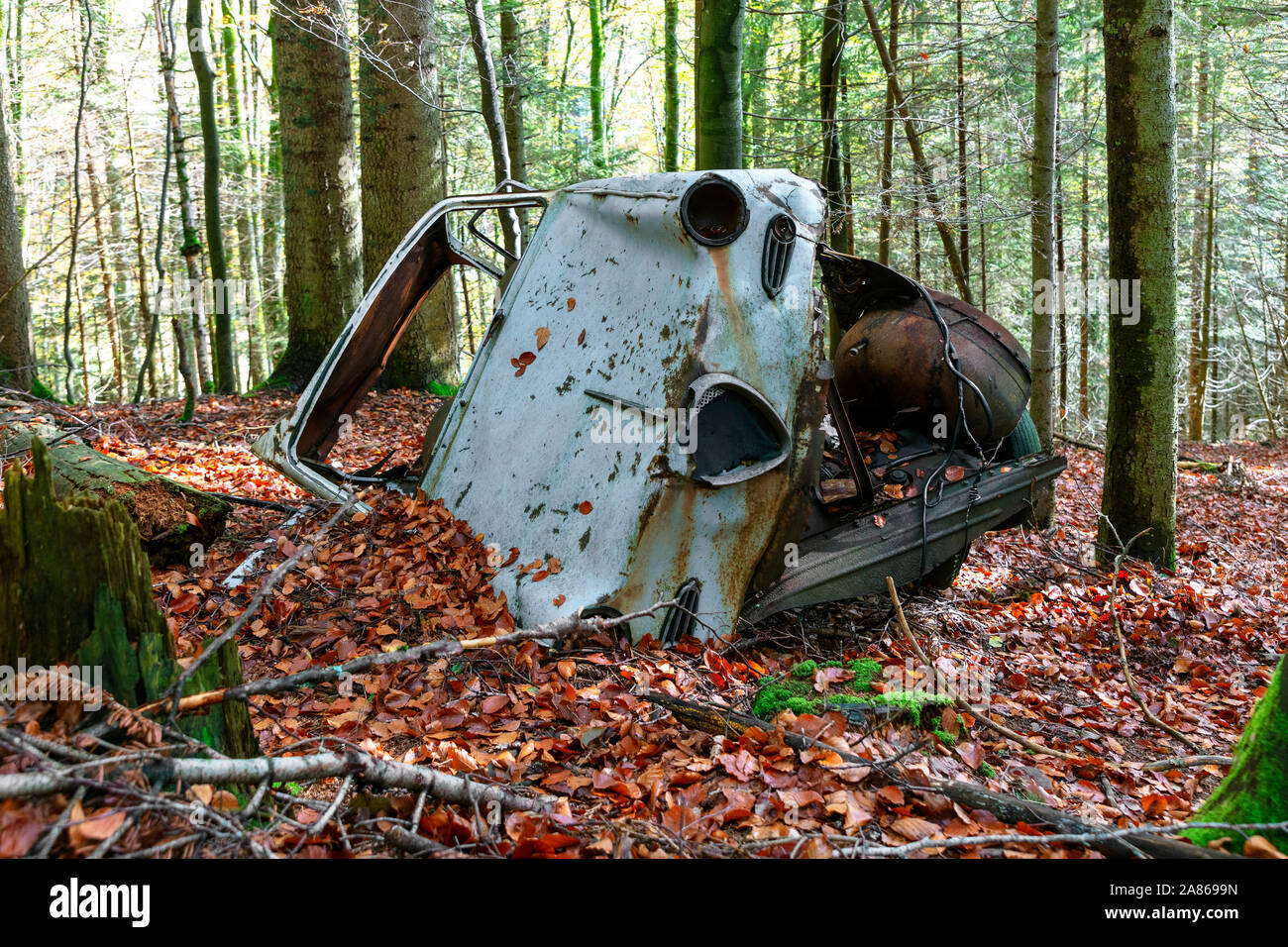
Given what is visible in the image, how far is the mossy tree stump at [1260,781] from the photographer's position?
2133mm

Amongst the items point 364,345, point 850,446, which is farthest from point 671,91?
point 850,446

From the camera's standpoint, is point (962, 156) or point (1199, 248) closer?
point (962, 156)

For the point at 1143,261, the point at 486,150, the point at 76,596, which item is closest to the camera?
the point at 76,596

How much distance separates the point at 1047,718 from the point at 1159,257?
151 inches

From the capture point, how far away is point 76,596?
206cm

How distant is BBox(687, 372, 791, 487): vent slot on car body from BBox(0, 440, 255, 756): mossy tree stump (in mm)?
2101

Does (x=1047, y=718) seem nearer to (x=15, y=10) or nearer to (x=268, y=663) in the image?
(x=268, y=663)

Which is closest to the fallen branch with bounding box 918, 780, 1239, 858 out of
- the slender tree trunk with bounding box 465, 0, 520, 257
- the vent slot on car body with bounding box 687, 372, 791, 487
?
the vent slot on car body with bounding box 687, 372, 791, 487

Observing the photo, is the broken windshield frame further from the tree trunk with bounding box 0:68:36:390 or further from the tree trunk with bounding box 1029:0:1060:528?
the tree trunk with bounding box 0:68:36:390

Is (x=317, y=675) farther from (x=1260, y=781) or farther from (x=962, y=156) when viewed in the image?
(x=962, y=156)

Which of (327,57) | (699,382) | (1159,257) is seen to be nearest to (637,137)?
(327,57)

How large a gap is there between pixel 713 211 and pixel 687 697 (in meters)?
2.16

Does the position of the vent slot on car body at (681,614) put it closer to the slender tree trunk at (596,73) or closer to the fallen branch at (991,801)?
the fallen branch at (991,801)
